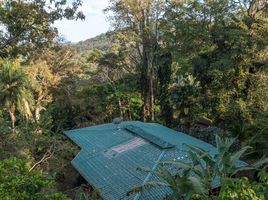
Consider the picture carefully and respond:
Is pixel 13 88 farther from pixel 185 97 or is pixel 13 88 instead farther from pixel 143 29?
pixel 185 97

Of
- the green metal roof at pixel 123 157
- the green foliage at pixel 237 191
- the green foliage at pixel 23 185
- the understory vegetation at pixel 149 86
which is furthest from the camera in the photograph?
the green metal roof at pixel 123 157

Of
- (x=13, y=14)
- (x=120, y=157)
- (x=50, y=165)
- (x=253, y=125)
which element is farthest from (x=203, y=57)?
(x=13, y=14)

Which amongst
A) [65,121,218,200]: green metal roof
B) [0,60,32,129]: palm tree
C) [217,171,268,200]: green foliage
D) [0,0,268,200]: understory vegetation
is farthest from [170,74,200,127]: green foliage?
[217,171,268,200]: green foliage

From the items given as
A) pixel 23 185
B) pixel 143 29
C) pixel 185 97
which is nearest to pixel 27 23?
pixel 23 185

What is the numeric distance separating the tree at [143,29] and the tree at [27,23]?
673 inches

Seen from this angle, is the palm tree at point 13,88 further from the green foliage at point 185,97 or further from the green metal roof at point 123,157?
the green foliage at point 185,97

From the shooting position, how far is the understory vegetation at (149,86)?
8.36 metres

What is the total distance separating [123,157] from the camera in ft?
50.0

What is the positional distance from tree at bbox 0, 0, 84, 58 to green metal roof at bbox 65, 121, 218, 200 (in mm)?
5535

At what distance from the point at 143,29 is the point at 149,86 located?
4.91 m

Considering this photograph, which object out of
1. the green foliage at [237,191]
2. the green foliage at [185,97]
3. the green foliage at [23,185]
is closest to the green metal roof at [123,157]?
the green foliage at [185,97]

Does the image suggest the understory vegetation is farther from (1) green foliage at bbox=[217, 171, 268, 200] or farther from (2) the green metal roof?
(2) the green metal roof

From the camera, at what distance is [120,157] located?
15375 mm

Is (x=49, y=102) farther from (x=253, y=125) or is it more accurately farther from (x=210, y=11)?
(x=253, y=125)
